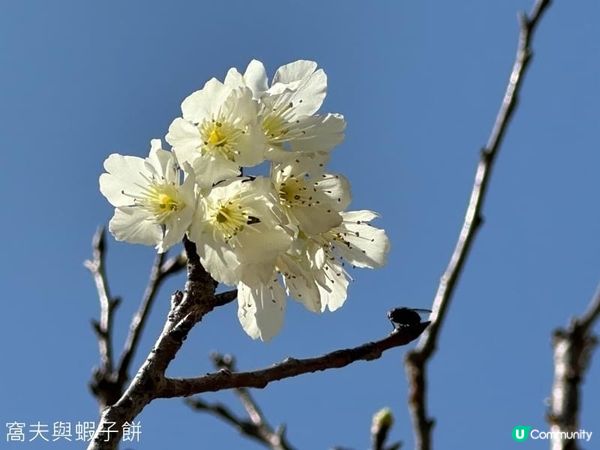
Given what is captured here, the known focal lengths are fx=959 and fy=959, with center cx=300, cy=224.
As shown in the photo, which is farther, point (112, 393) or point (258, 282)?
point (258, 282)

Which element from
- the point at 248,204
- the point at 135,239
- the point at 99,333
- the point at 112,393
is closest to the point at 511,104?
the point at 248,204

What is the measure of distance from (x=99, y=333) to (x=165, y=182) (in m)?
0.63

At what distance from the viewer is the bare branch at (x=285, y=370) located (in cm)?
215

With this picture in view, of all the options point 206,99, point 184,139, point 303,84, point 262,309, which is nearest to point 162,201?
point 184,139

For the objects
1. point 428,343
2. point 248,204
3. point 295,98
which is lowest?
point 428,343

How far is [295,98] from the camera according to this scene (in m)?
2.71

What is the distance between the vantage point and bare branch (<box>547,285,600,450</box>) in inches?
62.1

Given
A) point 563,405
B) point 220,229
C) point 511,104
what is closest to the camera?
point 563,405

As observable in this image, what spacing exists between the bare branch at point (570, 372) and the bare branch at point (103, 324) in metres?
0.86

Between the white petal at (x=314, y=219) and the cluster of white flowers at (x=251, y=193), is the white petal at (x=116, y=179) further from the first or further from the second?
the white petal at (x=314, y=219)

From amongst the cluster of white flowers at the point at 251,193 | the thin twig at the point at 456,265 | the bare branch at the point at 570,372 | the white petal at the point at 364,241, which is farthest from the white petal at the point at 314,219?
the bare branch at the point at 570,372

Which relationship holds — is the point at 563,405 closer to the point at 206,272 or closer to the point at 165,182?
the point at 206,272

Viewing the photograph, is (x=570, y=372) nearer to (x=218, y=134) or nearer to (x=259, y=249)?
(x=259, y=249)

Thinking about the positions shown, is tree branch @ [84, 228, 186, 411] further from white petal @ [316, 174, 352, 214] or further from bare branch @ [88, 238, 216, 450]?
white petal @ [316, 174, 352, 214]
